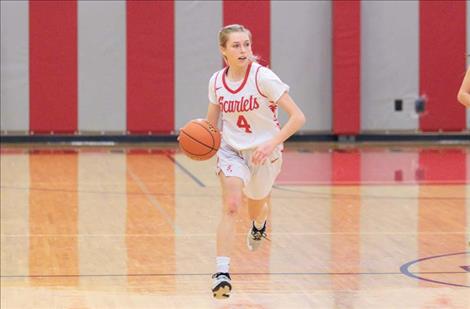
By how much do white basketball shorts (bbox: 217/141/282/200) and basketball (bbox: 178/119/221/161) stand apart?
0.31 feet

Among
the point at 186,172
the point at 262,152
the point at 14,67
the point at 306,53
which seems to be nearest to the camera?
the point at 262,152

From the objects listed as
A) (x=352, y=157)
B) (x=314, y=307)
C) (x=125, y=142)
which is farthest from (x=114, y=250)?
(x=125, y=142)

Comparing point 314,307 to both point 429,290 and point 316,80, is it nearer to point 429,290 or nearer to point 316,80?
point 429,290

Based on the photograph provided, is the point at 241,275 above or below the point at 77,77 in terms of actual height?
below

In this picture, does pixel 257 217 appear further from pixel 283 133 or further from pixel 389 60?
pixel 389 60

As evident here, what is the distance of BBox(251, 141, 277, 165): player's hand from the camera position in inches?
283

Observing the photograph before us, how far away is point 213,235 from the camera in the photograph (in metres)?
11.4

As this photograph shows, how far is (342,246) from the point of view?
1070 cm

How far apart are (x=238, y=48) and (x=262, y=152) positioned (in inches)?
27.8

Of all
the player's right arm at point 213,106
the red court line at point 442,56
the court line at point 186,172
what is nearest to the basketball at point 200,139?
the player's right arm at point 213,106

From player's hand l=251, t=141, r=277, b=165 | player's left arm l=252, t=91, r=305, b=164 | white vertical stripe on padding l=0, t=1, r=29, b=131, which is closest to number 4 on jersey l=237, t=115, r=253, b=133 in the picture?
player's left arm l=252, t=91, r=305, b=164

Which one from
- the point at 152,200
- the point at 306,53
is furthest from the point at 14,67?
the point at 152,200

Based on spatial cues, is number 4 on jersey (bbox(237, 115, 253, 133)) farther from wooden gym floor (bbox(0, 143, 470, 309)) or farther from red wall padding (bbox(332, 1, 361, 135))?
red wall padding (bbox(332, 1, 361, 135))

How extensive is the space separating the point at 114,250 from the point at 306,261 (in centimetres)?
173
